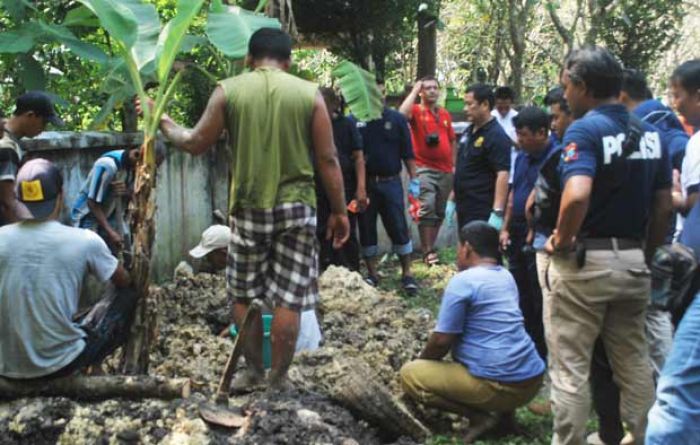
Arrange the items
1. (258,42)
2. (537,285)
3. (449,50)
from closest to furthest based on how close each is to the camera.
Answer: (258,42), (537,285), (449,50)

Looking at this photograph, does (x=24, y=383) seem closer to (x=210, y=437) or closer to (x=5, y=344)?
(x=5, y=344)

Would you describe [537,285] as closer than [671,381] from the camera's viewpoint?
No

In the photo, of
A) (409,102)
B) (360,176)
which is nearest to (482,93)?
(360,176)

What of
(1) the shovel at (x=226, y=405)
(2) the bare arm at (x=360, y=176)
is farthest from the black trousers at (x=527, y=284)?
(2) the bare arm at (x=360, y=176)

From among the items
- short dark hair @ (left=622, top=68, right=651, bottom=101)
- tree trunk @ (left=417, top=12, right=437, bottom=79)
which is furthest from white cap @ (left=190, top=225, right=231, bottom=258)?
tree trunk @ (left=417, top=12, right=437, bottom=79)

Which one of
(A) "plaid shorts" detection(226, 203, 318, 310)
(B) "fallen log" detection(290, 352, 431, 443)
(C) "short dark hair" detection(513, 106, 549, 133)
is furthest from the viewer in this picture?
(C) "short dark hair" detection(513, 106, 549, 133)

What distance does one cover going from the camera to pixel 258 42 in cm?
497

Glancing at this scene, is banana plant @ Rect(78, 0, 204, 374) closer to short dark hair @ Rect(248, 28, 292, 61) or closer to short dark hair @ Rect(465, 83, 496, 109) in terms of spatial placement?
short dark hair @ Rect(248, 28, 292, 61)

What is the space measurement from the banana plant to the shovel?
722mm

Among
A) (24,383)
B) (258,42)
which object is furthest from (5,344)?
(258,42)

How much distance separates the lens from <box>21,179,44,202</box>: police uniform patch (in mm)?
4574

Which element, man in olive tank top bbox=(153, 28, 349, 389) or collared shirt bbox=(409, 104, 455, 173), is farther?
collared shirt bbox=(409, 104, 455, 173)

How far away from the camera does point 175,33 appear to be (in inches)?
198

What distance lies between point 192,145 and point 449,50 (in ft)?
61.2
